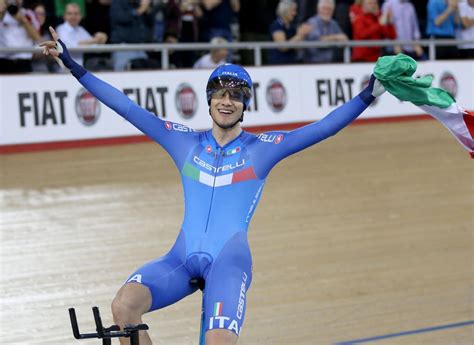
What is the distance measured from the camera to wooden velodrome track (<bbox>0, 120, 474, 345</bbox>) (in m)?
6.19

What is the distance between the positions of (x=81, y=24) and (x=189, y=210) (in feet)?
23.3

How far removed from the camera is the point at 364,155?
11305 mm

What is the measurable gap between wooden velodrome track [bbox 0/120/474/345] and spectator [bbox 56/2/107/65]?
47.6 inches

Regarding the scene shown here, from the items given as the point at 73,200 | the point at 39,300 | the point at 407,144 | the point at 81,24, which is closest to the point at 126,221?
the point at 73,200

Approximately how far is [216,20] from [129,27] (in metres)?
1.37

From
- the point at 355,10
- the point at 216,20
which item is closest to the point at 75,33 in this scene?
the point at 216,20

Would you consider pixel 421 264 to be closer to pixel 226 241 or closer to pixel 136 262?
pixel 136 262

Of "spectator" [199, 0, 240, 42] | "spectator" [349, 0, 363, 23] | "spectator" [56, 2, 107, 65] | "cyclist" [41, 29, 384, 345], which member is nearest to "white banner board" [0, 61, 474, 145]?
"spectator" [56, 2, 107, 65]

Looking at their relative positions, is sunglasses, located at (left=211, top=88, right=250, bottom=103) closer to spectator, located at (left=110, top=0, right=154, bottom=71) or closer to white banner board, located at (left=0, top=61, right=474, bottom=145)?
white banner board, located at (left=0, top=61, right=474, bottom=145)

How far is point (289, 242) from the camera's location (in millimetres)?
7992

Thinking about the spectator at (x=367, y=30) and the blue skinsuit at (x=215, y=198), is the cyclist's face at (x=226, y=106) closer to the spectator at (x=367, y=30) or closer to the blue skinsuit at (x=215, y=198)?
the blue skinsuit at (x=215, y=198)

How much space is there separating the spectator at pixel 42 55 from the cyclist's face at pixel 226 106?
6.42 m

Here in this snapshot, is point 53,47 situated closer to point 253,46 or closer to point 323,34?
point 253,46

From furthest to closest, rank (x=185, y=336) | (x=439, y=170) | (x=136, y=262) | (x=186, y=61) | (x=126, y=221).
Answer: (x=186, y=61)
(x=439, y=170)
(x=126, y=221)
(x=136, y=262)
(x=185, y=336)
